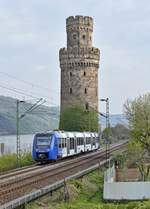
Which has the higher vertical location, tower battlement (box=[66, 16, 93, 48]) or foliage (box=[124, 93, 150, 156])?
tower battlement (box=[66, 16, 93, 48])

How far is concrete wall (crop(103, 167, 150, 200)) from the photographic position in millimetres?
30766

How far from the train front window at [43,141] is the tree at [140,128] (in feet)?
26.7

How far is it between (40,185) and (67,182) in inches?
102

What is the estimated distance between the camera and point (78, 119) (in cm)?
8675

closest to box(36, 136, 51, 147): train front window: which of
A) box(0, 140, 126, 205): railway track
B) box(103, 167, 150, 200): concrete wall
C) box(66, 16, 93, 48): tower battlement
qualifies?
box(0, 140, 126, 205): railway track

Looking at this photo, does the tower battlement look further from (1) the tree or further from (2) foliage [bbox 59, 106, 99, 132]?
(1) the tree

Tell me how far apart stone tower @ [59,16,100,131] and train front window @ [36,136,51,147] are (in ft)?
128

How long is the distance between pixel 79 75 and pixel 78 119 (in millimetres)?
7560

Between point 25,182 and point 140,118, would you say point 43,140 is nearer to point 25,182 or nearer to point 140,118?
point 140,118

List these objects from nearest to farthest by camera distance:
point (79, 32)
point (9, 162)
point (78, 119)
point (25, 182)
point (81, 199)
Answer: point (81, 199) → point (25, 182) → point (9, 162) → point (78, 119) → point (79, 32)

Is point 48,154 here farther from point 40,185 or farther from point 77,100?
point 77,100

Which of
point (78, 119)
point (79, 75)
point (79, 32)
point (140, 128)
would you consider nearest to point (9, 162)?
point (140, 128)

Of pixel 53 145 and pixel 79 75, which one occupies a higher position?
pixel 79 75

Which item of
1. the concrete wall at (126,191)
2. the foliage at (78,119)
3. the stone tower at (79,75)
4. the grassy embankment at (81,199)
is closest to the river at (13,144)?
the foliage at (78,119)
